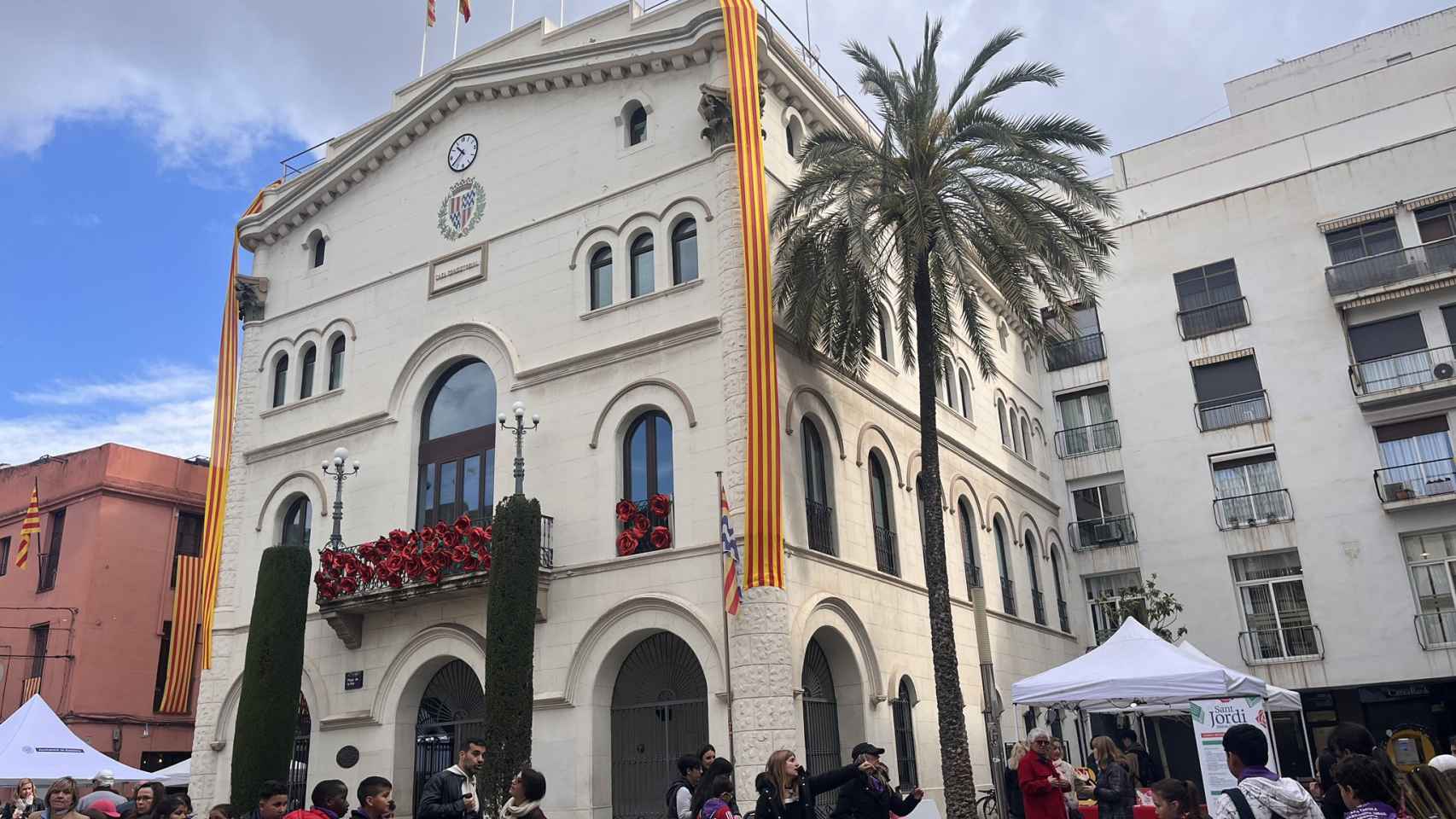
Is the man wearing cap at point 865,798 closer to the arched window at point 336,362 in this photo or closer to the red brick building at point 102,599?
the arched window at point 336,362

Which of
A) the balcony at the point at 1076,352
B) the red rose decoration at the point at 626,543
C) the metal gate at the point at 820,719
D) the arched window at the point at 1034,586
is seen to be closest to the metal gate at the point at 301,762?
the red rose decoration at the point at 626,543

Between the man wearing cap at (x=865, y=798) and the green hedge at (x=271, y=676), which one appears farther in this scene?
the green hedge at (x=271, y=676)

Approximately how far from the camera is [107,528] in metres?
32.0

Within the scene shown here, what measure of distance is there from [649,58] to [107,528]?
2167 cm

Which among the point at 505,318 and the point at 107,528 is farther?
the point at 107,528

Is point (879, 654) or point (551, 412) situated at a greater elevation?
point (551, 412)

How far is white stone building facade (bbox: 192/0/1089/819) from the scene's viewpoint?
779 inches

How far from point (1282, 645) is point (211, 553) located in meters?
29.0

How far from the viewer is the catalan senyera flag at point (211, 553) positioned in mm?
25766

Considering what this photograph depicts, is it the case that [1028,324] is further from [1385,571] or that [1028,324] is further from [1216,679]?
[1385,571]

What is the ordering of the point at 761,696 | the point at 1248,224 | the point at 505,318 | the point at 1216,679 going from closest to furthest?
1. the point at 1216,679
2. the point at 761,696
3. the point at 505,318
4. the point at 1248,224

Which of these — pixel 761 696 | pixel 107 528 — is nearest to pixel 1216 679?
pixel 761 696

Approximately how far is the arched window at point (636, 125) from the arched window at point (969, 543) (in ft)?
39.2

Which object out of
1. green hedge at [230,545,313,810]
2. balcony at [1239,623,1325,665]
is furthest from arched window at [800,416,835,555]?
balcony at [1239,623,1325,665]
